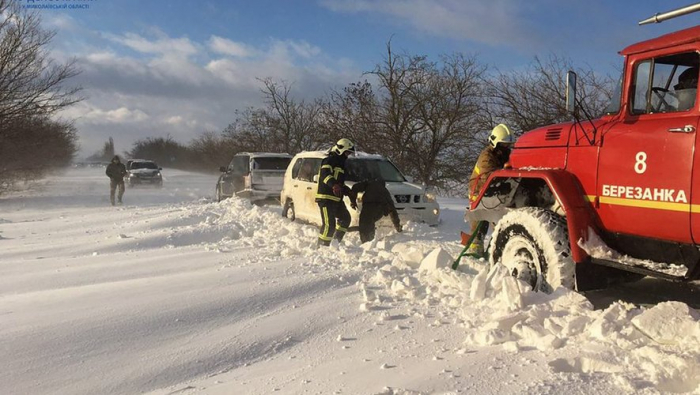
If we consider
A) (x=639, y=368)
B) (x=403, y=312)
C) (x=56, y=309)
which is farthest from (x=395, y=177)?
(x=639, y=368)

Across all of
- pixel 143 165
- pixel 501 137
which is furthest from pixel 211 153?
pixel 501 137

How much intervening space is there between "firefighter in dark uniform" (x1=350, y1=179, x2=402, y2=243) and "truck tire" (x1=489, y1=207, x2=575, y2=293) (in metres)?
3.41

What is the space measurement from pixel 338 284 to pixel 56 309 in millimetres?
2524

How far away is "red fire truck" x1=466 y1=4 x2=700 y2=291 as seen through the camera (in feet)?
11.1

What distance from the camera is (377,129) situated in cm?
2192

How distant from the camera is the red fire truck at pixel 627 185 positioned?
3381 mm

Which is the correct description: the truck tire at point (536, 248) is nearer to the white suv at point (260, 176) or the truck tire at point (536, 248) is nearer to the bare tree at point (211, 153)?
the white suv at point (260, 176)

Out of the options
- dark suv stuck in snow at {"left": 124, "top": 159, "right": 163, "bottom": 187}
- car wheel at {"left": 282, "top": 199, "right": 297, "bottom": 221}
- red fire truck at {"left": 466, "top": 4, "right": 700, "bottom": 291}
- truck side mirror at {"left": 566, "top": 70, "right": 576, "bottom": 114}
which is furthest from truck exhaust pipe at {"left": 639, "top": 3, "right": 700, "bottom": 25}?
dark suv stuck in snow at {"left": 124, "top": 159, "right": 163, "bottom": 187}

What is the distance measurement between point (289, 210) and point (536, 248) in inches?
288

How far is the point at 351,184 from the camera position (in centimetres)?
933

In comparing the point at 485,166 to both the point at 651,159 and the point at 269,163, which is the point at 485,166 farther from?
the point at 269,163

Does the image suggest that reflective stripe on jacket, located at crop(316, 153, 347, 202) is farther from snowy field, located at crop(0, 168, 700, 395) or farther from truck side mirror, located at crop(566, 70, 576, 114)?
truck side mirror, located at crop(566, 70, 576, 114)

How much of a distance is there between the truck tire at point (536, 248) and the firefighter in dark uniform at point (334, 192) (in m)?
3.16

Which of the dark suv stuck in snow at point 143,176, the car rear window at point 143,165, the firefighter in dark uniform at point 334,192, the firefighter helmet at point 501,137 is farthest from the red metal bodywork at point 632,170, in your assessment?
the car rear window at point 143,165
